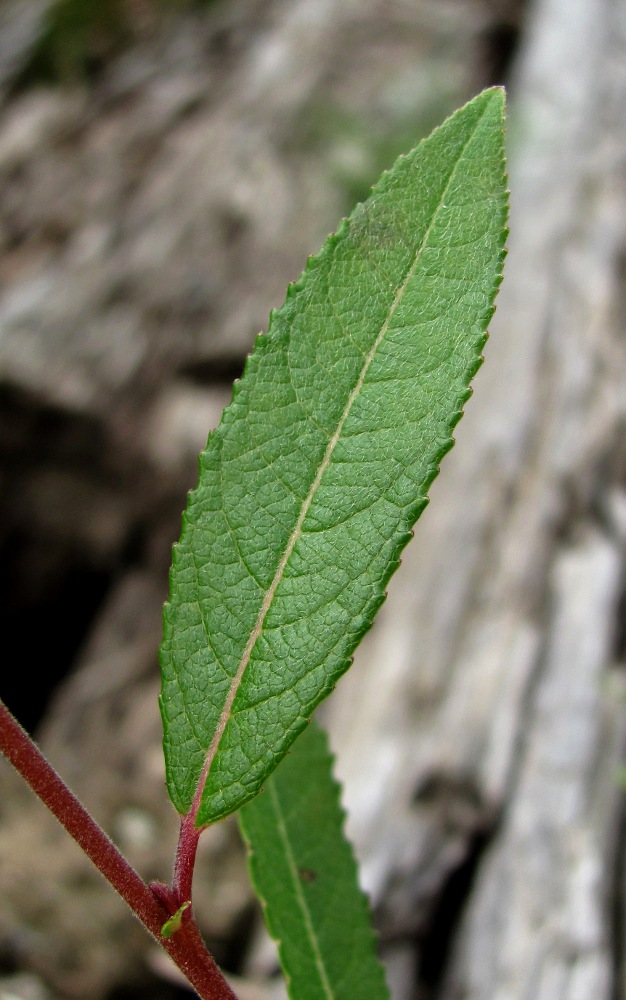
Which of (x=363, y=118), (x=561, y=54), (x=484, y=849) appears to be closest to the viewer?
(x=484, y=849)

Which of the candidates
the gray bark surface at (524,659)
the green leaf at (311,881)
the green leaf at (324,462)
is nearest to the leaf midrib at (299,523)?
the green leaf at (324,462)

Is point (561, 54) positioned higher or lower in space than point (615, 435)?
higher

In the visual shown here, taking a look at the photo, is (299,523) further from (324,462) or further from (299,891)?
(299,891)

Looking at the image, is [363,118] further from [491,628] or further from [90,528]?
[491,628]

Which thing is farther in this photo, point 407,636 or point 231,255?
point 231,255

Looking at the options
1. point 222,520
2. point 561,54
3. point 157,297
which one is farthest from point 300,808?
point 561,54

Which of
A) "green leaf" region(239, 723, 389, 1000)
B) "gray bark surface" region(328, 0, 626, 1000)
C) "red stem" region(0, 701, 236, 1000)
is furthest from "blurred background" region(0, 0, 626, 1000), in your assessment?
"red stem" region(0, 701, 236, 1000)

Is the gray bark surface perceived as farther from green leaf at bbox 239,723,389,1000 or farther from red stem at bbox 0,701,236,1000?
red stem at bbox 0,701,236,1000
